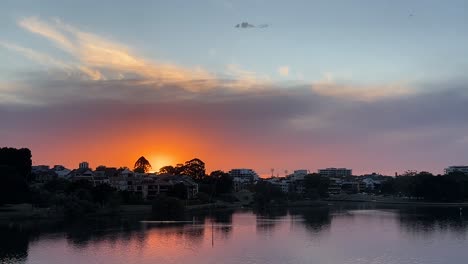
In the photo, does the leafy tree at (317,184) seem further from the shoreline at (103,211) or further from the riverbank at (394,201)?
the shoreline at (103,211)

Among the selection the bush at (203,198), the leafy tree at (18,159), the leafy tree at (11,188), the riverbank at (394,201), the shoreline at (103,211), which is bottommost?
the shoreline at (103,211)

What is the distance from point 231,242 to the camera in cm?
3553

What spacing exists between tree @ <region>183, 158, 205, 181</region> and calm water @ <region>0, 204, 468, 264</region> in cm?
4628

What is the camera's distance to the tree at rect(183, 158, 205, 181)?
312 feet

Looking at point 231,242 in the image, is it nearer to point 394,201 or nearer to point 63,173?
point 394,201

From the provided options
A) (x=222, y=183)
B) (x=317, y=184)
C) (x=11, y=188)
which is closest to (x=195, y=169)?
(x=222, y=183)

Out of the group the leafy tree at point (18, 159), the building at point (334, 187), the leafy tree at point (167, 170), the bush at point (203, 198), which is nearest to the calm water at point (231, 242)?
the leafy tree at point (18, 159)

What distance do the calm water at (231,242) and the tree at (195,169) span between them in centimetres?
4628

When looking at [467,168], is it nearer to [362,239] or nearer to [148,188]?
[148,188]

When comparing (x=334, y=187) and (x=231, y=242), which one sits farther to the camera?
(x=334, y=187)

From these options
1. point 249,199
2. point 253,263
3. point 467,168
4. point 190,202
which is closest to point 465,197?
point 249,199

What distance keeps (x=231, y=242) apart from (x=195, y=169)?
60807mm

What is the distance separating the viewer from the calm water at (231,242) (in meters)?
28.8

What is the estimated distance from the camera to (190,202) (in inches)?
2729
